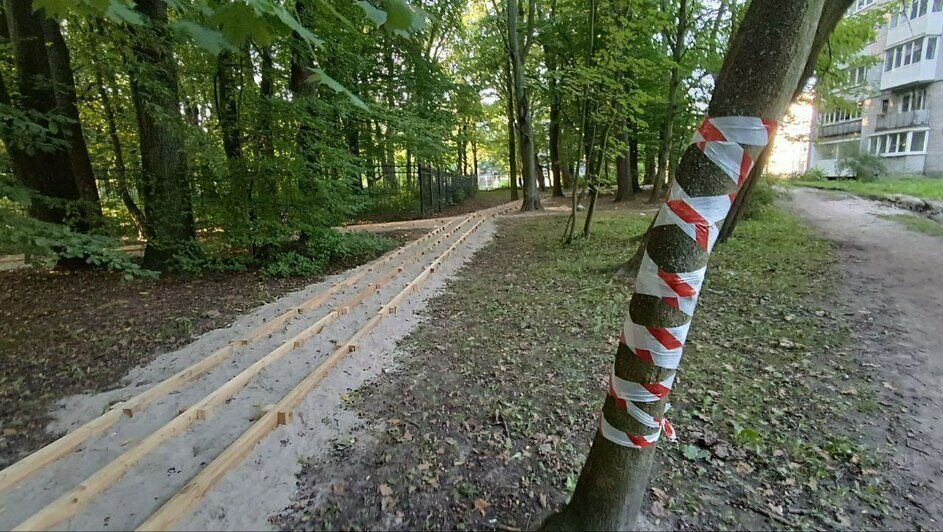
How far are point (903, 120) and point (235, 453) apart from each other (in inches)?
1463

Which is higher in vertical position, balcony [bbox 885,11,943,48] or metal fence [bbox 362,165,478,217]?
balcony [bbox 885,11,943,48]

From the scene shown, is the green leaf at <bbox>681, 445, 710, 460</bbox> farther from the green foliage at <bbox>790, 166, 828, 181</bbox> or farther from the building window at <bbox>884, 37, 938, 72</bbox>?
the building window at <bbox>884, 37, 938, 72</bbox>

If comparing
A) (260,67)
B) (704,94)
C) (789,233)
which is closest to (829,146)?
(704,94)

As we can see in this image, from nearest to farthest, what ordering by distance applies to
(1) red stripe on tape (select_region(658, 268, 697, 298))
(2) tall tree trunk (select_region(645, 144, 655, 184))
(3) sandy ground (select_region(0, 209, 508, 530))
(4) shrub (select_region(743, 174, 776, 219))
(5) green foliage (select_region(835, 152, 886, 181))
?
(1) red stripe on tape (select_region(658, 268, 697, 298)) < (3) sandy ground (select_region(0, 209, 508, 530)) < (4) shrub (select_region(743, 174, 776, 219)) < (2) tall tree trunk (select_region(645, 144, 655, 184)) < (5) green foliage (select_region(835, 152, 886, 181))

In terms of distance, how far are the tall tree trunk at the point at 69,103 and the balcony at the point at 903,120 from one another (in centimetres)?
3673

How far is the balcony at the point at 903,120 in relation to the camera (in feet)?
86.5

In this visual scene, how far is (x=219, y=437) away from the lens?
3.11m

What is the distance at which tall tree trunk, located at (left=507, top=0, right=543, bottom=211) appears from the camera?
15.0 metres

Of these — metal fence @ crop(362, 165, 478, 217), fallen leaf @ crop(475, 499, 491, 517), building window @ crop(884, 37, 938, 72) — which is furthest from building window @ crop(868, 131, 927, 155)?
fallen leaf @ crop(475, 499, 491, 517)

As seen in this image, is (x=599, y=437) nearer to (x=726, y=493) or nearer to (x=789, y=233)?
(x=726, y=493)

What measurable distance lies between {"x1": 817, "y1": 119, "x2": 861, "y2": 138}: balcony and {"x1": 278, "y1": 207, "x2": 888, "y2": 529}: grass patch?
34081 mm

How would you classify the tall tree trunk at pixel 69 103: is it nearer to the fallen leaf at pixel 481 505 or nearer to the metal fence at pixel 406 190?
the fallen leaf at pixel 481 505

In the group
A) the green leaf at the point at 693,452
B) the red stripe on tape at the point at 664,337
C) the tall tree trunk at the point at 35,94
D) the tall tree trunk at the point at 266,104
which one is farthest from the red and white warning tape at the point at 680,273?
the tall tree trunk at the point at 35,94

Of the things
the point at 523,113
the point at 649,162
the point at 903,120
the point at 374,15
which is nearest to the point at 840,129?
the point at 903,120
